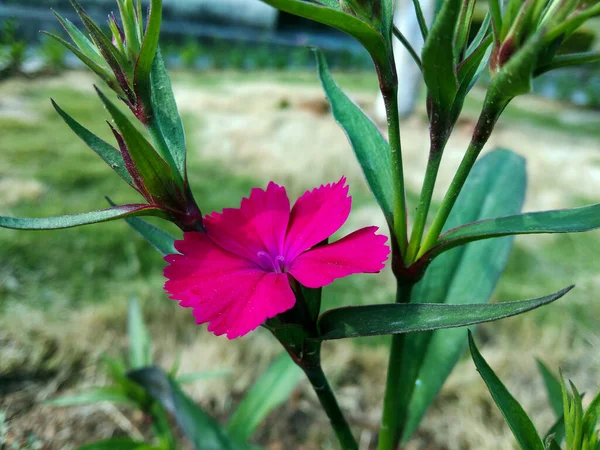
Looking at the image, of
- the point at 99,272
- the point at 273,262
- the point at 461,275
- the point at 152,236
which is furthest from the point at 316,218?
the point at 99,272

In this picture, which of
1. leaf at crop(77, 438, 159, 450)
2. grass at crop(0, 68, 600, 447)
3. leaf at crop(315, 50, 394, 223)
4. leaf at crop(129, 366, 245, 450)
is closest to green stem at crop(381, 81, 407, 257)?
leaf at crop(315, 50, 394, 223)

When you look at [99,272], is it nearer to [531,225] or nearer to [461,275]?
[461,275]

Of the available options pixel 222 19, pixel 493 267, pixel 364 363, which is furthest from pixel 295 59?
pixel 493 267

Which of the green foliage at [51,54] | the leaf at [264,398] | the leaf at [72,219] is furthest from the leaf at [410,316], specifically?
the green foliage at [51,54]

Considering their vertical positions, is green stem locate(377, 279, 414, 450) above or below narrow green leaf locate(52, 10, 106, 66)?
below

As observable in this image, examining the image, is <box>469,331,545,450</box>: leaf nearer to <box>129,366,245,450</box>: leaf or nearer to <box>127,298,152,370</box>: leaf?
<box>129,366,245,450</box>: leaf

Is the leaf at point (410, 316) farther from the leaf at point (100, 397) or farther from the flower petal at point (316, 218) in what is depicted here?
the leaf at point (100, 397)
